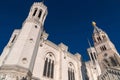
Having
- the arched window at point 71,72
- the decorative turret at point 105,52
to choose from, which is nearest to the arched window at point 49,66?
the arched window at point 71,72

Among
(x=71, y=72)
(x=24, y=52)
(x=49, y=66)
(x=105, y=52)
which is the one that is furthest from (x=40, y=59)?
(x=105, y=52)

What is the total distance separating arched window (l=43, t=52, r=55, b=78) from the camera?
2419cm

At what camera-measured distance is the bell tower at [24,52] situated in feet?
59.4

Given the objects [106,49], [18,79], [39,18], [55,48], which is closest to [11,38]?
[39,18]

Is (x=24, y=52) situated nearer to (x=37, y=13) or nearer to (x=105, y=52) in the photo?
(x=37, y=13)

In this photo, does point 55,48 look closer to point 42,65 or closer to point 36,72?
point 42,65

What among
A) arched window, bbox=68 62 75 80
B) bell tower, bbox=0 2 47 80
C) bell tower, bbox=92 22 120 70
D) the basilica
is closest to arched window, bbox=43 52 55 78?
the basilica

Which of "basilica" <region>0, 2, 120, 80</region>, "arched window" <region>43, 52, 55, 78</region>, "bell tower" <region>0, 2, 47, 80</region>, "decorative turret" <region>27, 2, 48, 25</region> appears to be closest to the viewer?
"bell tower" <region>0, 2, 47, 80</region>

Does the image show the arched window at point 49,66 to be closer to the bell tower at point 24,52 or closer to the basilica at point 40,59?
the basilica at point 40,59

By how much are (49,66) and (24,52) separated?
6814mm

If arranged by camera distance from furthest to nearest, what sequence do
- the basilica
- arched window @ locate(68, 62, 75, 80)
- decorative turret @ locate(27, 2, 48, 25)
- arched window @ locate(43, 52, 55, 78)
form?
decorative turret @ locate(27, 2, 48, 25) < arched window @ locate(68, 62, 75, 80) < arched window @ locate(43, 52, 55, 78) < the basilica

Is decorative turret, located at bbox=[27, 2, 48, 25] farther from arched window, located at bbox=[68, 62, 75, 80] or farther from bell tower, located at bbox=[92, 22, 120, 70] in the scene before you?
bell tower, located at bbox=[92, 22, 120, 70]

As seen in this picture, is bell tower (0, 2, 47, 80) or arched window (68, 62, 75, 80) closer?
bell tower (0, 2, 47, 80)

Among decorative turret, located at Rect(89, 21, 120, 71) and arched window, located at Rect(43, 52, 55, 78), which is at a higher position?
decorative turret, located at Rect(89, 21, 120, 71)
